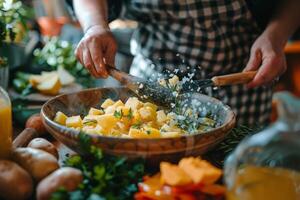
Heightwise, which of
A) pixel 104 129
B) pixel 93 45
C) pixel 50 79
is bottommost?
pixel 50 79

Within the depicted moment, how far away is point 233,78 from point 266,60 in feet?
0.87

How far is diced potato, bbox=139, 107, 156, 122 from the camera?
1187mm

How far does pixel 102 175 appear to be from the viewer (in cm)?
91

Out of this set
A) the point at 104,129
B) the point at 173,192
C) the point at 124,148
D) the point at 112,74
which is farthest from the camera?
the point at 112,74

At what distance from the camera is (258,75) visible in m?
1.42

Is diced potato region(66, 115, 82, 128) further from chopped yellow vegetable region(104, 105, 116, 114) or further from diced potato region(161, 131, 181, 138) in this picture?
diced potato region(161, 131, 181, 138)

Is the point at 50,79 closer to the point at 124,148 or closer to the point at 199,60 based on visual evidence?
the point at 199,60

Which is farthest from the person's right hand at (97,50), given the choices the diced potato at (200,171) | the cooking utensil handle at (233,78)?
the diced potato at (200,171)

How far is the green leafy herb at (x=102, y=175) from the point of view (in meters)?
0.88

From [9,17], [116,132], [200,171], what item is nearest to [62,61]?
[9,17]

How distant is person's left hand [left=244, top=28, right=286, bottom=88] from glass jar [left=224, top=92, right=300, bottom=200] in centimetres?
60

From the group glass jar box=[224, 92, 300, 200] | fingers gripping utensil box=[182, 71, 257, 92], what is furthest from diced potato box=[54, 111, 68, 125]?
glass jar box=[224, 92, 300, 200]

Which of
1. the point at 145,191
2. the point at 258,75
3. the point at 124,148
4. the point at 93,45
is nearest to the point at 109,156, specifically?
the point at 124,148

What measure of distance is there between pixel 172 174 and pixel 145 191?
0.07m
